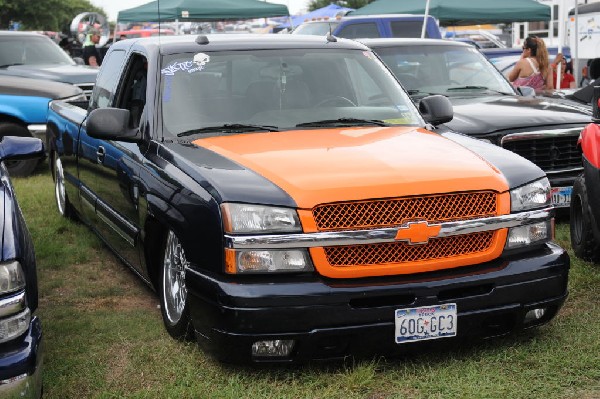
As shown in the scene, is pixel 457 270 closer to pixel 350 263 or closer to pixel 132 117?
pixel 350 263

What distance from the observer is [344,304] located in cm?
418

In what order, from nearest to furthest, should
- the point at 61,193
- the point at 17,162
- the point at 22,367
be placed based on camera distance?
the point at 22,367, the point at 61,193, the point at 17,162

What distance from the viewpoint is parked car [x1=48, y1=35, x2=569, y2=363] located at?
13.8 feet

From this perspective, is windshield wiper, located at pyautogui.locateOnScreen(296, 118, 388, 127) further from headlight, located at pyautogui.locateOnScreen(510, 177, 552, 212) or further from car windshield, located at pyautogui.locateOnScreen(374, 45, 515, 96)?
car windshield, located at pyautogui.locateOnScreen(374, 45, 515, 96)

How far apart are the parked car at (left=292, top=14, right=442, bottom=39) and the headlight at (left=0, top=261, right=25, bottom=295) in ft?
41.4

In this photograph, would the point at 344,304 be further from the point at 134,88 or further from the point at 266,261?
the point at 134,88

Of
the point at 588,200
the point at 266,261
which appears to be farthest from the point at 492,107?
the point at 266,261

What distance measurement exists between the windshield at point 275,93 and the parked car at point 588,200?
112 cm

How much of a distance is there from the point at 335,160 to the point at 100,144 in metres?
2.18

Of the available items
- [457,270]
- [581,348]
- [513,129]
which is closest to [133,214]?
[457,270]

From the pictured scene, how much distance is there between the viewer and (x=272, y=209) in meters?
4.20

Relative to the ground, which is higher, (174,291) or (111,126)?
(111,126)

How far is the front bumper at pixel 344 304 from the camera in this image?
4156 mm

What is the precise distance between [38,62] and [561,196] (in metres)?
8.55
